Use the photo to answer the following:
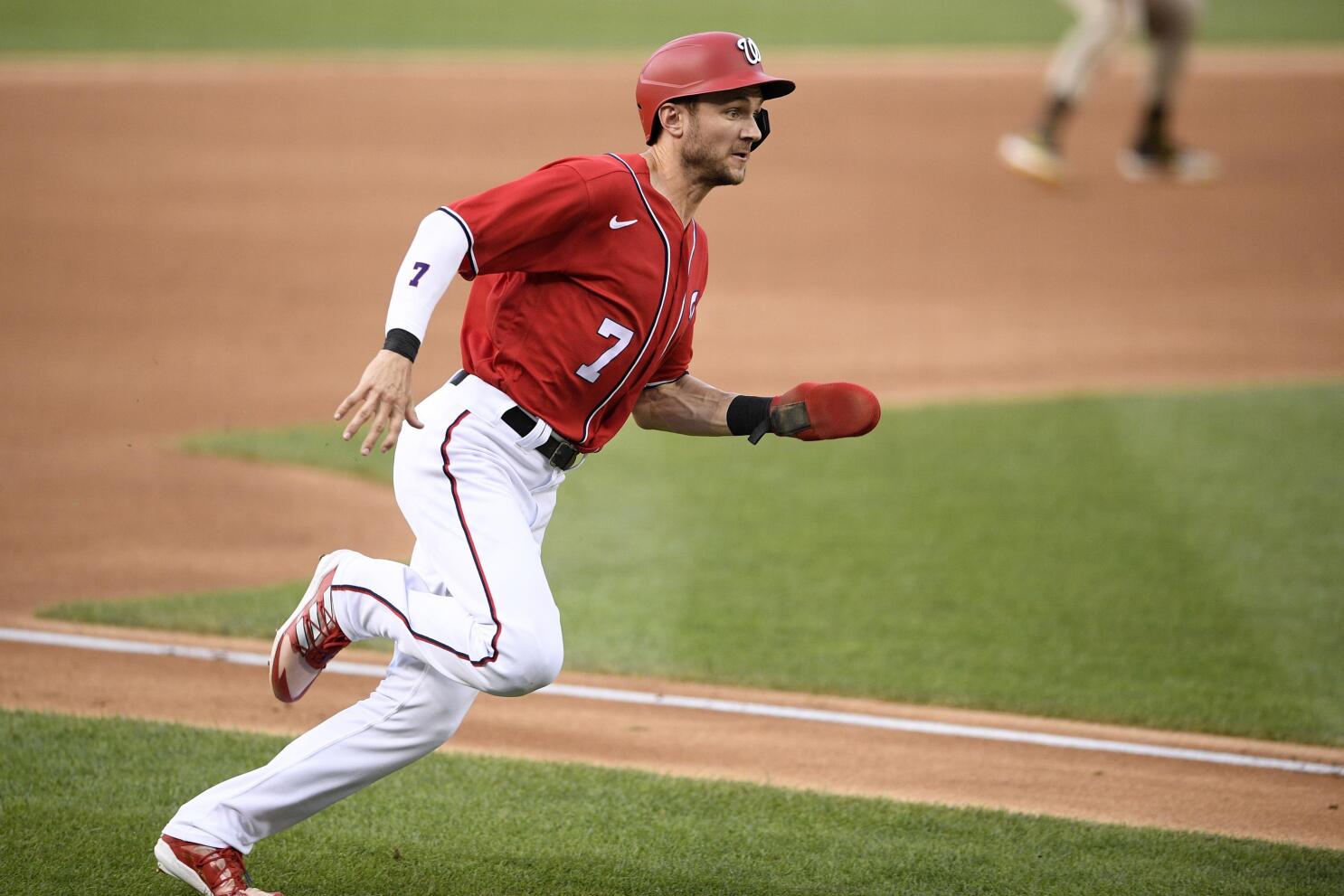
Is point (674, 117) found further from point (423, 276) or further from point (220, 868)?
point (220, 868)

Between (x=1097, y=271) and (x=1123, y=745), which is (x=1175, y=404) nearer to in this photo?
(x=1097, y=271)

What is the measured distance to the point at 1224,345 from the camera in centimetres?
1103

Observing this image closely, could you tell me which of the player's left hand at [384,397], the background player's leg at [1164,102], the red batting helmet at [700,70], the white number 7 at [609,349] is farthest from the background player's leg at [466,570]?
the background player's leg at [1164,102]

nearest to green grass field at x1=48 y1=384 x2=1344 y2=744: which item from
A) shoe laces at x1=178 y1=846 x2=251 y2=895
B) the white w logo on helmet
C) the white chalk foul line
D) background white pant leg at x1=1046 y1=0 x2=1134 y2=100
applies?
the white chalk foul line

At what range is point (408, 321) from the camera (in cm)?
348

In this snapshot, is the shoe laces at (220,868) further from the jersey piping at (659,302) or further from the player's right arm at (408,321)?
the jersey piping at (659,302)

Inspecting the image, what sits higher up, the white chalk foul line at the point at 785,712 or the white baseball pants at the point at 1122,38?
the white baseball pants at the point at 1122,38

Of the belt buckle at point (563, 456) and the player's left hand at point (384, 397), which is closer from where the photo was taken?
the player's left hand at point (384, 397)

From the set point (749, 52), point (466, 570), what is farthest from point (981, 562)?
point (466, 570)

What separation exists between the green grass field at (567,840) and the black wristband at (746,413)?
3.94ft

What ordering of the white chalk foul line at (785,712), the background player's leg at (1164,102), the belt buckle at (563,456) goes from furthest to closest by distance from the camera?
the background player's leg at (1164,102) → the white chalk foul line at (785,712) → the belt buckle at (563,456)

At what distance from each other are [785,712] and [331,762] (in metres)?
2.37

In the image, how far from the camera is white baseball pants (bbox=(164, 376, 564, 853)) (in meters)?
3.56

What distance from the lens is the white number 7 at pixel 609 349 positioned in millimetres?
3830
